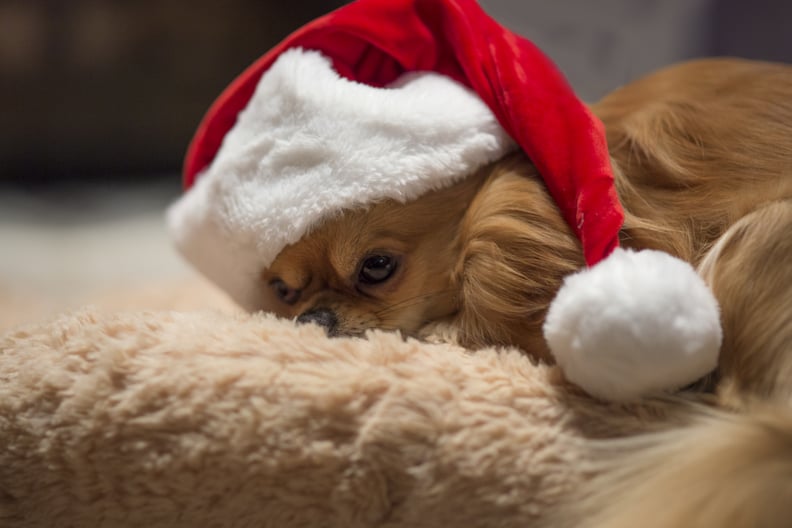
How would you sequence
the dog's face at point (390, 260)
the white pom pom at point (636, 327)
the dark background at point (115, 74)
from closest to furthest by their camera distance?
the white pom pom at point (636, 327)
the dog's face at point (390, 260)
the dark background at point (115, 74)

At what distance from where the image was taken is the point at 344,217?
0.99 m

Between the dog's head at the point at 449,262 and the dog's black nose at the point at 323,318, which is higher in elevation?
the dog's head at the point at 449,262

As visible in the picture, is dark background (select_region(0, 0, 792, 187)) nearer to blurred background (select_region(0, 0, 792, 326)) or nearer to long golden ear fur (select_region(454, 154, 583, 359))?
blurred background (select_region(0, 0, 792, 326))

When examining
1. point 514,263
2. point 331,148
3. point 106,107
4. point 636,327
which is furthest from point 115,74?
point 636,327

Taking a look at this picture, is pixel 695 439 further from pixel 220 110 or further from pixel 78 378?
pixel 220 110

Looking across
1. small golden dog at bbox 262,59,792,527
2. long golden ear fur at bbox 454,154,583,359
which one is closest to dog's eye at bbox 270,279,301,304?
small golden dog at bbox 262,59,792,527

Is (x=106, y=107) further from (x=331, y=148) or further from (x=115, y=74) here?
(x=331, y=148)

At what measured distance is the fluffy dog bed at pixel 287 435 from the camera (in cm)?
75

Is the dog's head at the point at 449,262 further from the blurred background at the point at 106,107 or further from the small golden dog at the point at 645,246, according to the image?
the blurred background at the point at 106,107

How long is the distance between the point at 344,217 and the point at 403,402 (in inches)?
11.8

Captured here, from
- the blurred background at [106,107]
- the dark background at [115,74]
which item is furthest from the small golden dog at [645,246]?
the dark background at [115,74]

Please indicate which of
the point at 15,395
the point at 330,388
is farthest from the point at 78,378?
the point at 330,388

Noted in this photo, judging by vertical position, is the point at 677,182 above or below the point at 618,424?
above

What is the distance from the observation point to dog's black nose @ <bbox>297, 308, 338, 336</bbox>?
3.35 ft
